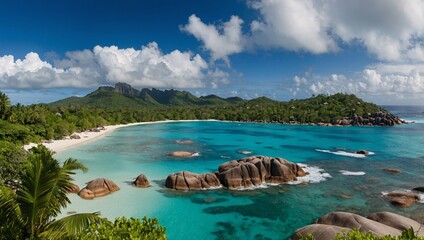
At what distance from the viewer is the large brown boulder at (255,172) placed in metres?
37.7

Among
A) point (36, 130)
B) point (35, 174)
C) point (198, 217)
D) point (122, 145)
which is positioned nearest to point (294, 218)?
point (198, 217)

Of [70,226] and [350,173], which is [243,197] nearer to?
[350,173]

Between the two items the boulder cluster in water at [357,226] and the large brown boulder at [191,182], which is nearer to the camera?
the boulder cluster in water at [357,226]

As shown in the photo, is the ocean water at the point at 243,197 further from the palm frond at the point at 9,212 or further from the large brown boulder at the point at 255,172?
the palm frond at the point at 9,212

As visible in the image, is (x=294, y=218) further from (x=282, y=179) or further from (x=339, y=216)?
(x=282, y=179)

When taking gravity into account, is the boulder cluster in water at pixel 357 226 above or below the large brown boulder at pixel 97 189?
above

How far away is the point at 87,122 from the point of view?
104125 millimetres

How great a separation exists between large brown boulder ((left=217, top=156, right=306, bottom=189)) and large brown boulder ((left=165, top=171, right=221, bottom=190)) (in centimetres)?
137

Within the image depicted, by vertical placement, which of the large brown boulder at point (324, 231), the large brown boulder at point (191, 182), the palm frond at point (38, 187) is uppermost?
the palm frond at point (38, 187)

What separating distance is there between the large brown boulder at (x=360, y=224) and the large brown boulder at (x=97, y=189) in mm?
22811

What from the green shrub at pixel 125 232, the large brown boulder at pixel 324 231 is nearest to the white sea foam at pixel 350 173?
the large brown boulder at pixel 324 231

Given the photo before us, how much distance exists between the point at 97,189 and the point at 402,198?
33361 mm

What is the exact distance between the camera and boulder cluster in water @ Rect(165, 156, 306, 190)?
1457 inches

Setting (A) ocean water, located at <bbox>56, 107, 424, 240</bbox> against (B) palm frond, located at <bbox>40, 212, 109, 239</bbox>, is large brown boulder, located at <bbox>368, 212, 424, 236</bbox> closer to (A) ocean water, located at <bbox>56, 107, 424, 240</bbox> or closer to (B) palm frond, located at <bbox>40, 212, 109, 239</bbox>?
(A) ocean water, located at <bbox>56, 107, 424, 240</bbox>
